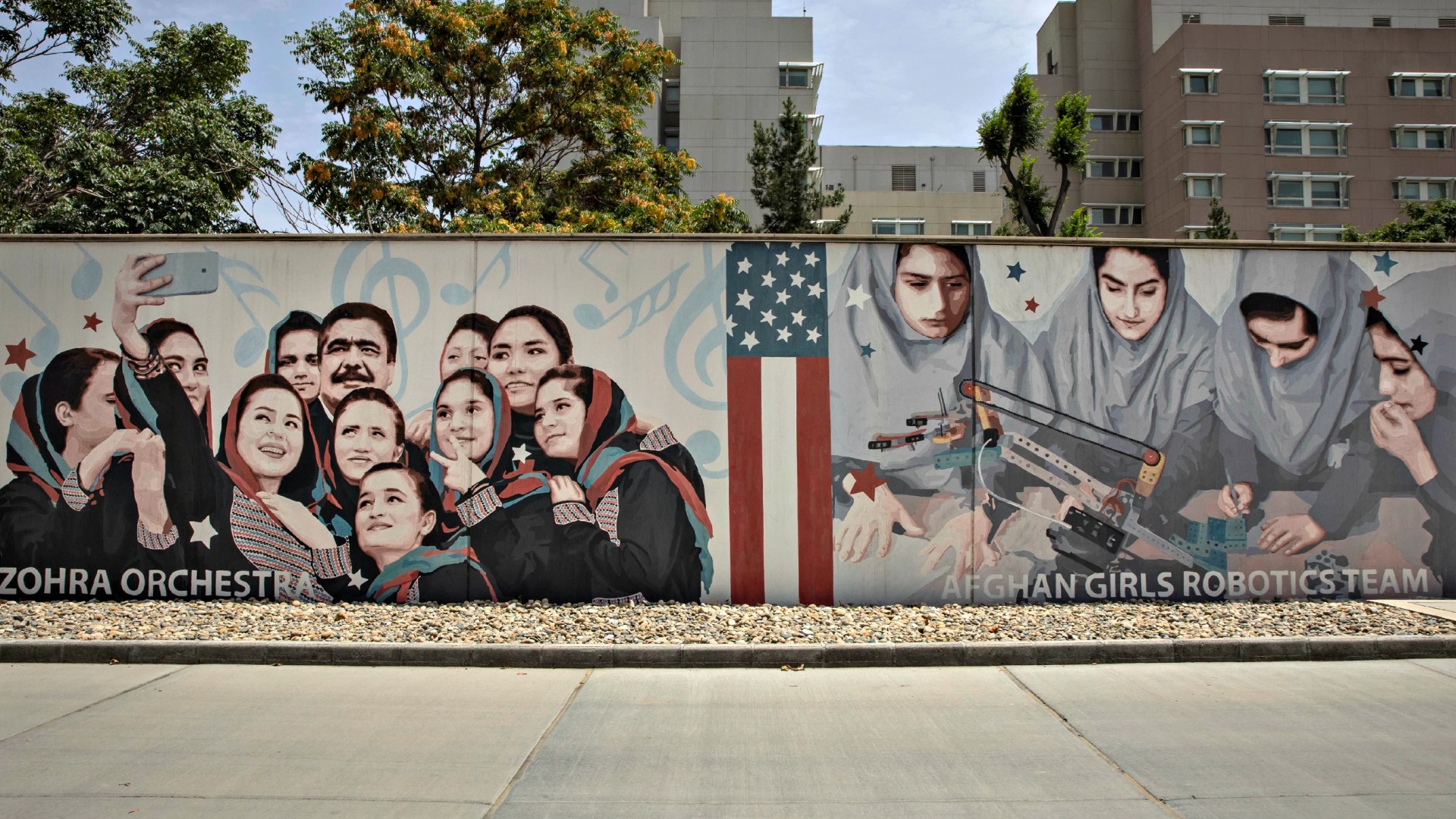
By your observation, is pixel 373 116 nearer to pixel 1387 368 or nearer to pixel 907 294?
pixel 907 294

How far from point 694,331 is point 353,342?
2.96m

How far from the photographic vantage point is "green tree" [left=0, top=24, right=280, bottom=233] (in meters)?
16.7

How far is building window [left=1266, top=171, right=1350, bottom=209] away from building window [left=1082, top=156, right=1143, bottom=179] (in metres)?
8.31

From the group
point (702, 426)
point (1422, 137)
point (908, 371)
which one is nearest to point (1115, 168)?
point (1422, 137)

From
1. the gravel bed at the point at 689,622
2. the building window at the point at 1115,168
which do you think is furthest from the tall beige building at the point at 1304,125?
the gravel bed at the point at 689,622

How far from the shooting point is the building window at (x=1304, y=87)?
178ft

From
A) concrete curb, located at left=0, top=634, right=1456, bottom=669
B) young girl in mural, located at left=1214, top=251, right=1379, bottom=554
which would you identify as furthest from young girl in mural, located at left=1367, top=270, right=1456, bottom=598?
concrete curb, located at left=0, top=634, right=1456, bottom=669

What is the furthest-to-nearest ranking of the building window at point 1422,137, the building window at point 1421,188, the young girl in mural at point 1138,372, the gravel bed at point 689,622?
the building window at point 1422,137, the building window at point 1421,188, the young girl in mural at point 1138,372, the gravel bed at point 689,622

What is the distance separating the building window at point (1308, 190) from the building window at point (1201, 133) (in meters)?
3.75

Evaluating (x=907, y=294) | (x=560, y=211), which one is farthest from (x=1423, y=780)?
(x=560, y=211)

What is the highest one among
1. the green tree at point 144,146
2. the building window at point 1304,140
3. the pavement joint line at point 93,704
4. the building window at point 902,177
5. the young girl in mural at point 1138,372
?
the building window at point 902,177

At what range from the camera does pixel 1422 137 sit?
54.2m

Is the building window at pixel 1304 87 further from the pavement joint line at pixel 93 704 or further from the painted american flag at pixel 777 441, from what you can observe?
the pavement joint line at pixel 93 704

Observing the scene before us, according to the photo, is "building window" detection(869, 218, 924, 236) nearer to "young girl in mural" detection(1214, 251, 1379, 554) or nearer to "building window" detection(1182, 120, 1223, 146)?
"building window" detection(1182, 120, 1223, 146)
